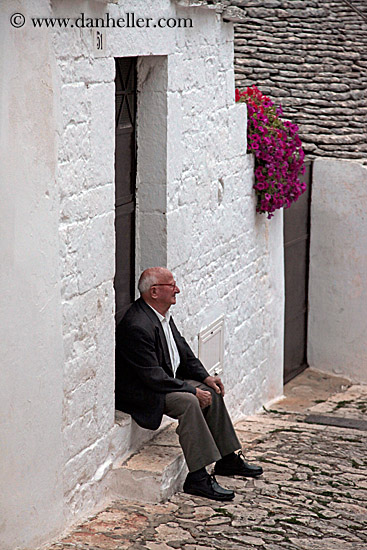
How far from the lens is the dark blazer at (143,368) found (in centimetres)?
514

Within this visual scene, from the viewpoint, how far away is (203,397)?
526cm

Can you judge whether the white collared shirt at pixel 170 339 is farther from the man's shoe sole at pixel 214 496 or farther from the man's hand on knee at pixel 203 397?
the man's shoe sole at pixel 214 496

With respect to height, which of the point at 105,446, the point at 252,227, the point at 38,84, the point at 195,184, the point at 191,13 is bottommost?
the point at 105,446

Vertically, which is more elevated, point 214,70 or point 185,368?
point 214,70

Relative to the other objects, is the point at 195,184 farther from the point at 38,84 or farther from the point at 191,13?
the point at 38,84

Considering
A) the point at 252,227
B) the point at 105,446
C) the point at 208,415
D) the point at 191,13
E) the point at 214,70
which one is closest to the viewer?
the point at 105,446

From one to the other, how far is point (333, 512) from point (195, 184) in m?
2.35

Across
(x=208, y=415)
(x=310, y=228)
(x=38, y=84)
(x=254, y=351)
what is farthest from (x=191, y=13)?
(x=310, y=228)

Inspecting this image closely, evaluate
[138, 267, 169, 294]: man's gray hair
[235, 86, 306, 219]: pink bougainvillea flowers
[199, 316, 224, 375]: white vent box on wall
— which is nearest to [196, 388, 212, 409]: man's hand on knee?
[138, 267, 169, 294]: man's gray hair

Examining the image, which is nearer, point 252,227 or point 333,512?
point 333,512

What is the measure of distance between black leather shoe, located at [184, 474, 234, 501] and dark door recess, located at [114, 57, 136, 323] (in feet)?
3.56

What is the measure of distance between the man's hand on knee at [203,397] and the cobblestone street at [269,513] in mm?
534

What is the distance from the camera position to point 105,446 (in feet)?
16.5

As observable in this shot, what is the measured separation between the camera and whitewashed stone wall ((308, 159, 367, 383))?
365 inches
